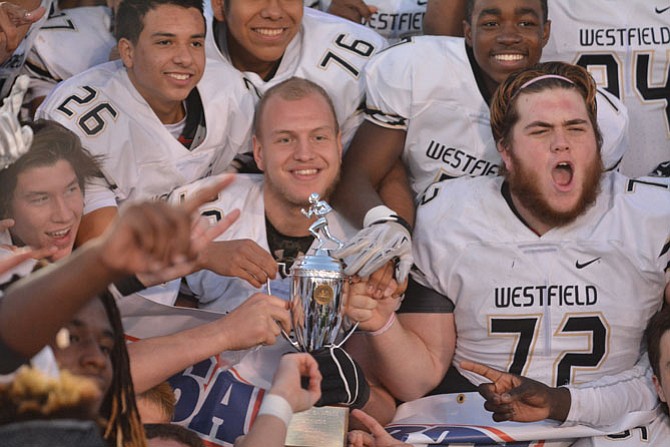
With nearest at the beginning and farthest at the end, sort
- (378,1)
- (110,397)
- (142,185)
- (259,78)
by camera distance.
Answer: (110,397) → (142,185) → (259,78) → (378,1)

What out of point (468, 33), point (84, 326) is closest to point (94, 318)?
point (84, 326)

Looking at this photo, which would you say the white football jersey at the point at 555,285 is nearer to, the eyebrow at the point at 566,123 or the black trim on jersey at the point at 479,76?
the eyebrow at the point at 566,123

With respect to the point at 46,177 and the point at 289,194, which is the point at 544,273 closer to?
the point at 289,194

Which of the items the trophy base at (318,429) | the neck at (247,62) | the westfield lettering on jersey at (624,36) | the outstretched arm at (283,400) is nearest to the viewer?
the outstretched arm at (283,400)

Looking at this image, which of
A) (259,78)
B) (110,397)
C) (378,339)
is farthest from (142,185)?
(110,397)

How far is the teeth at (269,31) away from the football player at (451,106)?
355 mm

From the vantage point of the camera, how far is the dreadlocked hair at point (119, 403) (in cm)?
178

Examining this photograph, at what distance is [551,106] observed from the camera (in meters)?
3.33

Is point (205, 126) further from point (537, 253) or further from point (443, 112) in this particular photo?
A: point (537, 253)

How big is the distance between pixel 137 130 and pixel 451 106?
982 millimetres

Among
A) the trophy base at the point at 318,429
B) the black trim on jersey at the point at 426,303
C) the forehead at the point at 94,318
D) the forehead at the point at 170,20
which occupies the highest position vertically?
the forehead at the point at 170,20

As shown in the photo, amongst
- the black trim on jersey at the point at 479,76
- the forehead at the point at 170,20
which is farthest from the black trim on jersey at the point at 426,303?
the forehead at the point at 170,20

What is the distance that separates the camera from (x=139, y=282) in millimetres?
2863

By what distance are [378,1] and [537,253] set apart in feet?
4.64
